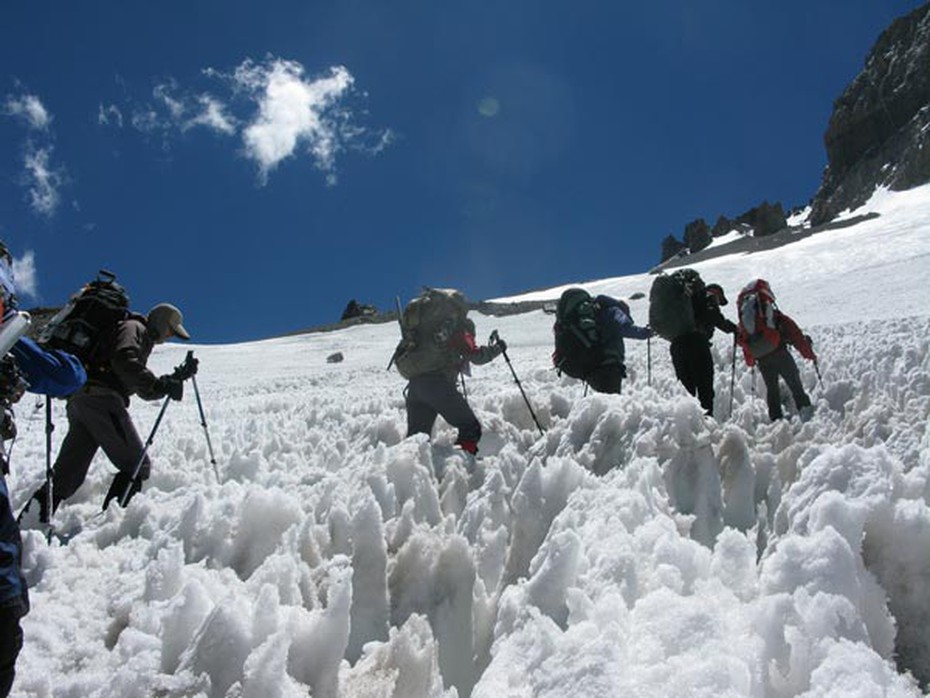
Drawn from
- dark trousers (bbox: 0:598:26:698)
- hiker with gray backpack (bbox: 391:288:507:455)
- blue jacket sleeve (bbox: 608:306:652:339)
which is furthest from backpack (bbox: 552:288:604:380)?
dark trousers (bbox: 0:598:26:698)

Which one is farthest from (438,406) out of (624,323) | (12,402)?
(12,402)

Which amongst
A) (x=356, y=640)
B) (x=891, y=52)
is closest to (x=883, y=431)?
(x=356, y=640)

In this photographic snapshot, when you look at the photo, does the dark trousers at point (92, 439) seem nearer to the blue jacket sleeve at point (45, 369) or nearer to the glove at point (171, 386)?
the glove at point (171, 386)

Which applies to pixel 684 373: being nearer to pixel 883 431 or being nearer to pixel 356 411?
pixel 883 431

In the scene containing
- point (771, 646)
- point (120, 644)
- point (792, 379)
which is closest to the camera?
point (771, 646)

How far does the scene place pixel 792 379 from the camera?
25.7ft

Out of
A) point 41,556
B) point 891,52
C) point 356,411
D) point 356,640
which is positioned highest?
point 891,52

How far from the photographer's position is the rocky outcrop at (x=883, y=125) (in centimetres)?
8450

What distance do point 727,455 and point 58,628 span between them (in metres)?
4.20

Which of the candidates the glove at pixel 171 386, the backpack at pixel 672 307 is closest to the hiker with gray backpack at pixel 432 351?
the glove at pixel 171 386

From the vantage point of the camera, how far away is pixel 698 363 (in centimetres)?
816

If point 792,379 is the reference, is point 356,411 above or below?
above

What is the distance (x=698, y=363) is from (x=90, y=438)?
6.44 m

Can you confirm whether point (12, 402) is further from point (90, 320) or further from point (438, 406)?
point (438, 406)
